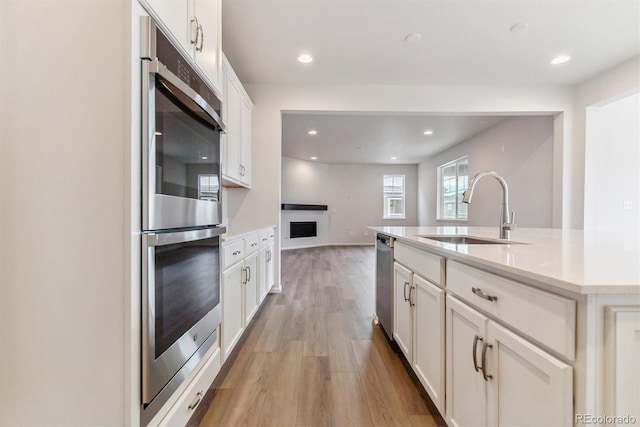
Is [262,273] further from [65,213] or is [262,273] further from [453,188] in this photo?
[453,188]

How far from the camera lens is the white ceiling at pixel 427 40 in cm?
207

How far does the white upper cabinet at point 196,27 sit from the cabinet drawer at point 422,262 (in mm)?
1399

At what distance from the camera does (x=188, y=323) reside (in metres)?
1.10

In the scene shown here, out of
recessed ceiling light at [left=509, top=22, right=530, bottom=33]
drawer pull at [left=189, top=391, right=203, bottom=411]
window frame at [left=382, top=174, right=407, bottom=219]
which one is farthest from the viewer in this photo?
window frame at [left=382, top=174, right=407, bottom=219]

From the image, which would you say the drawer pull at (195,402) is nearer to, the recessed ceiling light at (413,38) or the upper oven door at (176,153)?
the upper oven door at (176,153)

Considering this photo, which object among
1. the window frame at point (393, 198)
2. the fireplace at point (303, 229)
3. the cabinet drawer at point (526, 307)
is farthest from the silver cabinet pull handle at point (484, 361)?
the window frame at point (393, 198)

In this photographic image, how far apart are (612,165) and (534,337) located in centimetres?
421

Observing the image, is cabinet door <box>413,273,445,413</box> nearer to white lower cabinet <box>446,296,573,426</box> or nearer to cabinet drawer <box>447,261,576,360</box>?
white lower cabinet <box>446,296,573,426</box>

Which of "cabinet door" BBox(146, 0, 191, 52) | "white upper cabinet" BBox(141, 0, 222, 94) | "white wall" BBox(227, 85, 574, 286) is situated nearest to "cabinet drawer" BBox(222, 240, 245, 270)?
"white upper cabinet" BBox(141, 0, 222, 94)

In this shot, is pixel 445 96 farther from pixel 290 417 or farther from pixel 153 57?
pixel 290 417

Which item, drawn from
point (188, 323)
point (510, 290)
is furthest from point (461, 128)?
point (188, 323)

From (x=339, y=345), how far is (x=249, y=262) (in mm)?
948

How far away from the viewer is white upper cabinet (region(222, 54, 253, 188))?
7.61 feet

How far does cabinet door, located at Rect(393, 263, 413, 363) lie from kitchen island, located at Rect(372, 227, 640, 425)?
287 millimetres
